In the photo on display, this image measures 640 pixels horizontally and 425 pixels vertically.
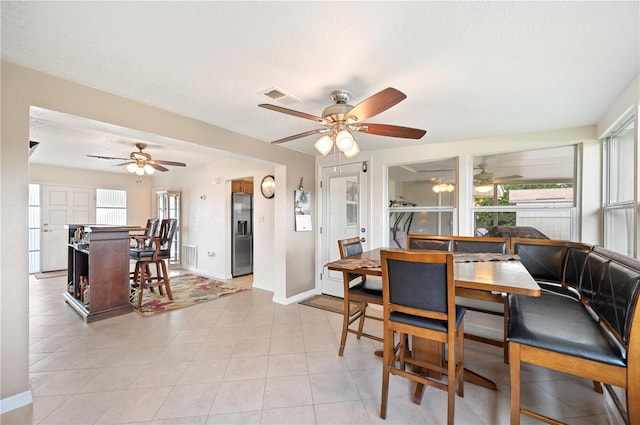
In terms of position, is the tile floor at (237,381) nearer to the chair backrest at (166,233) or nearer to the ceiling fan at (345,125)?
the chair backrest at (166,233)

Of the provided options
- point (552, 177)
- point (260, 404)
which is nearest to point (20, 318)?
point (260, 404)

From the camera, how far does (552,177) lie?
2855 mm

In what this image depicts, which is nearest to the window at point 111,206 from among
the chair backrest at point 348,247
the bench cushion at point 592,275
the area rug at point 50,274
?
the area rug at point 50,274

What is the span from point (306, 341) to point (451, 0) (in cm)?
279

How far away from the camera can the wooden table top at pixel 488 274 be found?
4.41 feet

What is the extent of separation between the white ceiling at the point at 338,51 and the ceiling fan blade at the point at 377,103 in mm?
244

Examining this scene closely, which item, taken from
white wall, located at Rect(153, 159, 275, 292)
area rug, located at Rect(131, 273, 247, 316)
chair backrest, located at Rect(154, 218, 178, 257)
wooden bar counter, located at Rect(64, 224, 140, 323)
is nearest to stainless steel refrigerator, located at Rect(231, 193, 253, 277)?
white wall, located at Rect(153, 159, 275, 292)

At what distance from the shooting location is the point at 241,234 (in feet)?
17.7

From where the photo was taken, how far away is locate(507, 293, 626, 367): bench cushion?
1267 millimetres

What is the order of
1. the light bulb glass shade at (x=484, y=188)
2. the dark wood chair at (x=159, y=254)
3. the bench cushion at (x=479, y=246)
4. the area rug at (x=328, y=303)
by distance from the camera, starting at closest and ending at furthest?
the bench cushion at (x=479, y=246), the light bulb glass shade at (x=484, y=188), the area rug at (x=328, y=303), the dark wood chair at (x=159, y=254)

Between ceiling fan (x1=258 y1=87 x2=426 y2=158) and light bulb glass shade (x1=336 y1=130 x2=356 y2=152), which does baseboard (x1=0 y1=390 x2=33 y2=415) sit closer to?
ceiling fan (x1=258 y1=87 x2=426 y2=158)

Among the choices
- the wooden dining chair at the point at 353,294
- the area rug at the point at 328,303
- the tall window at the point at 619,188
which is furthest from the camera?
the area rug at the point at 328,303

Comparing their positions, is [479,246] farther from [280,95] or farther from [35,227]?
[35,227]

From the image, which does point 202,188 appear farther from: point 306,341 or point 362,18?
point 362,18
